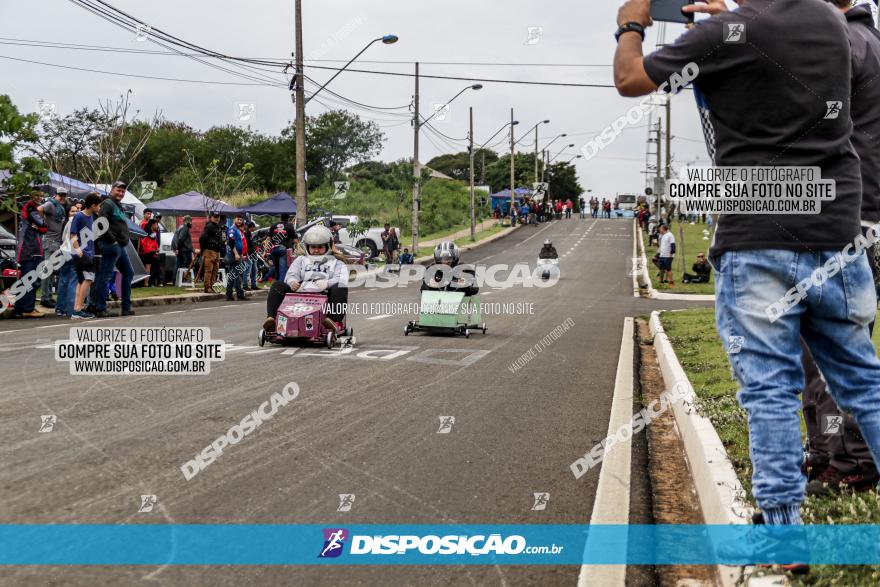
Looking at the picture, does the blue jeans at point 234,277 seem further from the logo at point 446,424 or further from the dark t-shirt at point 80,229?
the logo at point 446,424

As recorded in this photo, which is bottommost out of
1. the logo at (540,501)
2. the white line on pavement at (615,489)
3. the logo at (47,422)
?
the white line on pavement at (615,489)

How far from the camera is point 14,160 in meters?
15.6

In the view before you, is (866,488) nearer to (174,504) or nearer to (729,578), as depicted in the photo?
(729,578)

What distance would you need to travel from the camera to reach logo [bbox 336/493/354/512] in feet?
15.1

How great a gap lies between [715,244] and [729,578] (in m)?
1.34

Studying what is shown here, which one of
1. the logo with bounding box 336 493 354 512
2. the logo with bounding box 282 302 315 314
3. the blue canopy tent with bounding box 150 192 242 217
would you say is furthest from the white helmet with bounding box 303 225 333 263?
the blue canopy tent with bounding box 150 192 242 217

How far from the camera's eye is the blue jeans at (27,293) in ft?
51.2

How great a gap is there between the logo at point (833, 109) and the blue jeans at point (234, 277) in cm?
A: 1992

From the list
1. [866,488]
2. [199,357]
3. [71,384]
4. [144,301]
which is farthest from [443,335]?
[866,488]

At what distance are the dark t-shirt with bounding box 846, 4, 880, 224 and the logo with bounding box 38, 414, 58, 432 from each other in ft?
17.4

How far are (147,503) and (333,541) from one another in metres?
1.11

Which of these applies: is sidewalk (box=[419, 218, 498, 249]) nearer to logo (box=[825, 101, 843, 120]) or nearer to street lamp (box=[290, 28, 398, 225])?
street lamp (box=[290, 28, 398, 225])

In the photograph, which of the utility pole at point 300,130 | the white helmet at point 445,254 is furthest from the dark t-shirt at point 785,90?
the utility pole at point 300,130

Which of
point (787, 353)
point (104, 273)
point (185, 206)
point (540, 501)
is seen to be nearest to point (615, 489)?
point (540, 501)
